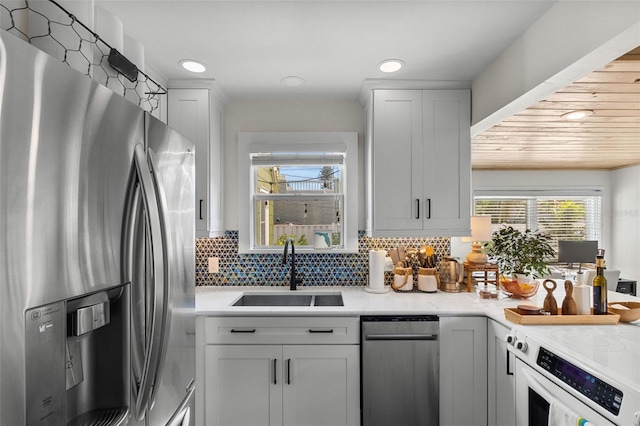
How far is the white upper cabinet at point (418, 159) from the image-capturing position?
244 cm

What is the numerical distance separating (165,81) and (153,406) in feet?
6.90

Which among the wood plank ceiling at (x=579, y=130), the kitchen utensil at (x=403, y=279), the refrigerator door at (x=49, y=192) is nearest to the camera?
the refrigerator door at (x=49, y=192)

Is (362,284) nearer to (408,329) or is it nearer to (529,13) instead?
(408,329)

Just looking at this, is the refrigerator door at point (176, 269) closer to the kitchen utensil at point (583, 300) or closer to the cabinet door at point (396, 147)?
the cabinet door at point (396, 147)

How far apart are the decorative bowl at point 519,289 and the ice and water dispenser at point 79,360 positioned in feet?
7.33

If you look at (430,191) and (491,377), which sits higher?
(430,191)

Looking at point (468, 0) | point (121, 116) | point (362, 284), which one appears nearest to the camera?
point (121, 116)

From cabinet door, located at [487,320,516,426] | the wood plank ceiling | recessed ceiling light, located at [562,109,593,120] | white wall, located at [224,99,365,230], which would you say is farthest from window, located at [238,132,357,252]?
recessed ceiling light, located at [562,109,593,120]

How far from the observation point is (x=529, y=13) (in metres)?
1.61

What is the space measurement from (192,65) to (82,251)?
175 cm

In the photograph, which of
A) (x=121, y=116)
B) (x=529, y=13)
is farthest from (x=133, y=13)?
(x=529, y=13)

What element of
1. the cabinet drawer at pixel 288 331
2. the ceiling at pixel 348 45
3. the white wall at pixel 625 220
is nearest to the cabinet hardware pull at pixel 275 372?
the cabinet drawer at pixel 288 331

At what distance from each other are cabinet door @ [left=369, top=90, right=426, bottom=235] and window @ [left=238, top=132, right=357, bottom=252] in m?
0.33

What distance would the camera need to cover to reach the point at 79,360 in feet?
2.78
